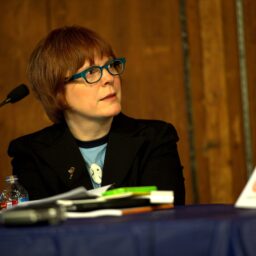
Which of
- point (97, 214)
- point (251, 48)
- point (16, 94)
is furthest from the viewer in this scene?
point (251, 48)

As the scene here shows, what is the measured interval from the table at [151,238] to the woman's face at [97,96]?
0.99 m

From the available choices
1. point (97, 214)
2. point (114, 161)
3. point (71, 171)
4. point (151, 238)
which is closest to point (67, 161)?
point (71, 171)

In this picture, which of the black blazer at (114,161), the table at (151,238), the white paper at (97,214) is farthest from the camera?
the black blazer at (114,161)

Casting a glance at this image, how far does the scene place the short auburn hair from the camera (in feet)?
7.13

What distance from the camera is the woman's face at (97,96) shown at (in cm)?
214

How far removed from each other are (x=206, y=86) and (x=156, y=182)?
1688 mm

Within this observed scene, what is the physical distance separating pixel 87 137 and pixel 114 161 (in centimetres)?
17

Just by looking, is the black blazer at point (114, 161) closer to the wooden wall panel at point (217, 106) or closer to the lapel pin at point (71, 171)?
the lapel pin at point (71, 171)

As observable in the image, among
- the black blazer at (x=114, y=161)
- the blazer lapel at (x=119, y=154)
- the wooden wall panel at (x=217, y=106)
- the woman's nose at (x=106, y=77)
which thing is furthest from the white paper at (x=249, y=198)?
the wooden wall panel at (x=217, y=106)

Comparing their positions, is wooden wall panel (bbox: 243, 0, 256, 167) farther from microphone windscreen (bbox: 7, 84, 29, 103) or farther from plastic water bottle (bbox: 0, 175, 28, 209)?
microphone windscreen (bbox: 7, 84, 29, 103)

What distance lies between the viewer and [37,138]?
7.43 ft

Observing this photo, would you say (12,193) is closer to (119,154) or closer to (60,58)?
(119,154)

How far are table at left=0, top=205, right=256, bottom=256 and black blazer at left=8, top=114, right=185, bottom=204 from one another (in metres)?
0.89

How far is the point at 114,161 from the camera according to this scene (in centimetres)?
212
